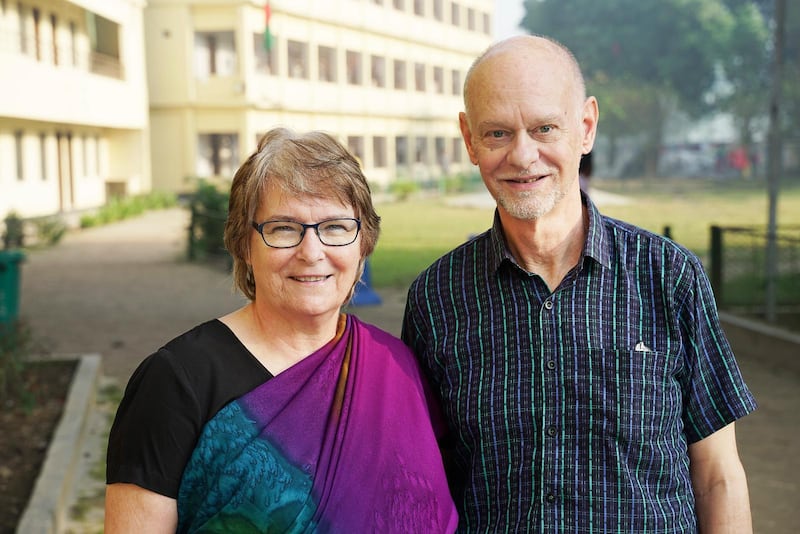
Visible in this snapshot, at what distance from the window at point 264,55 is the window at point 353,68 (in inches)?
219

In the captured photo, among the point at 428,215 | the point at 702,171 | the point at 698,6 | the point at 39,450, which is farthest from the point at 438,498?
the point at 698,6

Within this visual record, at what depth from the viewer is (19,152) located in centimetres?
2673

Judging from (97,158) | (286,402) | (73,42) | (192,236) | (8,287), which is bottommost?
(192,236)

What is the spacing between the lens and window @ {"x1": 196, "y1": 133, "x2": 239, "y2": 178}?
134 ft

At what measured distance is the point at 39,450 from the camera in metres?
7.26

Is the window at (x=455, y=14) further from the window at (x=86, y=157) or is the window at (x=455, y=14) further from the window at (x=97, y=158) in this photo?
the window at (x=86, y=157)

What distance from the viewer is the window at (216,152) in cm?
4097

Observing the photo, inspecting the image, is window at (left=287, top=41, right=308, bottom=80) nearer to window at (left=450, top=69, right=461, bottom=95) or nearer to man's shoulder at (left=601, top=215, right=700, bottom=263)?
window at (left=450, top=69, right=461, bottom=95)

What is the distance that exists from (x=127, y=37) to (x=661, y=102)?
37.3 meters

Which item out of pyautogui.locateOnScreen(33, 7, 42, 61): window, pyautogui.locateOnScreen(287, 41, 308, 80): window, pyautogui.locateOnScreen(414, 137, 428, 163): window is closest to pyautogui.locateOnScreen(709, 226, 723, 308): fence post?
pyautogui.locateOnScreen(33, 7, 42, 61): window

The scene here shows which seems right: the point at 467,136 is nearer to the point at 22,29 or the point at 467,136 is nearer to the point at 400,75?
the point at 22,29

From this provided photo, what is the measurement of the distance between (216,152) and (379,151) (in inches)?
418

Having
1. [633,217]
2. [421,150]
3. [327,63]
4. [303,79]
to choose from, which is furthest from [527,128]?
[421,150]

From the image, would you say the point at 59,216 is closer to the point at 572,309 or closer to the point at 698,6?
the point at 572,309
